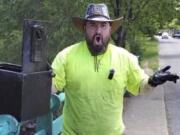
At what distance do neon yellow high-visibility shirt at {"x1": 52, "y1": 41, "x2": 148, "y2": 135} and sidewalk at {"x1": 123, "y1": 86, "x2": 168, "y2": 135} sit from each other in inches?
152

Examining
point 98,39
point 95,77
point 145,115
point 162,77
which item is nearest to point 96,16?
point 98,39

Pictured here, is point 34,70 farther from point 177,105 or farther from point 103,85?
point 177,105

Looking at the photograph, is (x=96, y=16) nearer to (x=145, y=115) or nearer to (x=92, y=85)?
(x=92, y=85)

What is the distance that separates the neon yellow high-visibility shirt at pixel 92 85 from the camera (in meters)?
3.71

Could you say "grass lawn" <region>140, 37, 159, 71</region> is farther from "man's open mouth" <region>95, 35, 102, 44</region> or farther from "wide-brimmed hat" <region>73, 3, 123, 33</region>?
"man's open mouth" <region>95, 35, 102, 44</region>

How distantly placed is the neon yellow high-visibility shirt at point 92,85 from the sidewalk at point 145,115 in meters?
3.87

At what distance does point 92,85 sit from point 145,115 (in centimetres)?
754

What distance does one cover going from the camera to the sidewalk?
9398 mm

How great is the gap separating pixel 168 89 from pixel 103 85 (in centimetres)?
1268

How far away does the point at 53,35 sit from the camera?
1245cm

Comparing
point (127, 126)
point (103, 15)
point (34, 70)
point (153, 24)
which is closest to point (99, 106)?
point (103, 15)

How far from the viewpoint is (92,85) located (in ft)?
12.1

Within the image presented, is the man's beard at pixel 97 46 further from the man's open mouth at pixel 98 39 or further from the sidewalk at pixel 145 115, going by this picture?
the sidewalk at pixel 145 115

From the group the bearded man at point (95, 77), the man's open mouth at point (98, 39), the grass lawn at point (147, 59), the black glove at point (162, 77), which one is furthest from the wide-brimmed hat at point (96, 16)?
the grass lawn at point (147, 59)
